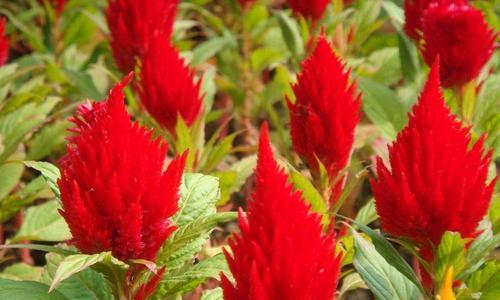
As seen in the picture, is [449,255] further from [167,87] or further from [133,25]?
[133,25]

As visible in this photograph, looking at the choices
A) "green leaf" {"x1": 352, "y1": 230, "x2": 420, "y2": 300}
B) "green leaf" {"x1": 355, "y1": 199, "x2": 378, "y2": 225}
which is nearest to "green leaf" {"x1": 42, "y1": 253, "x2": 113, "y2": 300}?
"green leaf" {"x1": 352, "y1": 230, "x2": 420, "y2": 300}

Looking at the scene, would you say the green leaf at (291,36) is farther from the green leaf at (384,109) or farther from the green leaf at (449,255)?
the green leaf at (449,255)

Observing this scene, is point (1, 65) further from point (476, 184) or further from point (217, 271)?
point (476, 184)

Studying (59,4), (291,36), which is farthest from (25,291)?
(59,4)

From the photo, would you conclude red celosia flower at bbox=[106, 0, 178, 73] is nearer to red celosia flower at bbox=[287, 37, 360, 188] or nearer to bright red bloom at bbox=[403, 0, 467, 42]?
bright red bloom at bbox=[403, 0, 467, 42]

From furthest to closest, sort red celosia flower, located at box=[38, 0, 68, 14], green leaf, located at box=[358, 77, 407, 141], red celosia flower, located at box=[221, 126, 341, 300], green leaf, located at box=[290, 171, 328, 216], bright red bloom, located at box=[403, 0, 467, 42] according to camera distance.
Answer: red celosia flower, located at box=[38, 0, 68, 14], green leaf, located at box=[358, 77, 407, 141], bright red bloom, located at box=[403, 0, 467, 42], green leaf, located at box=[290, 171, 328, 216], red celosia flower, located at box=[221, 126, 341, 300]
